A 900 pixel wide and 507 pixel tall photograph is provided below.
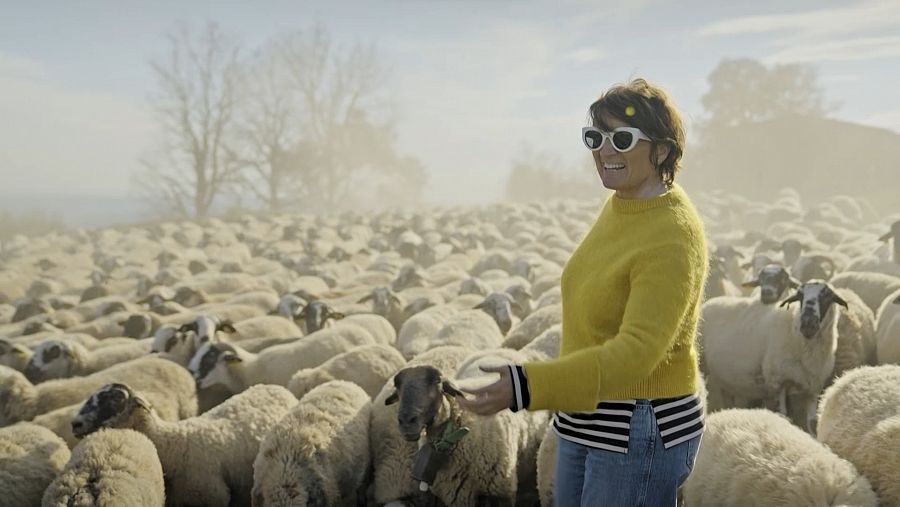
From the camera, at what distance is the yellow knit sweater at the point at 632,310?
68.0 inches

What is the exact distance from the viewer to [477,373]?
17.1 feet

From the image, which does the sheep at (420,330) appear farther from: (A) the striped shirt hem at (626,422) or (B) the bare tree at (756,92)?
(B) the bare tree at (756,92)

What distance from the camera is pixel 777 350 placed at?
611cm

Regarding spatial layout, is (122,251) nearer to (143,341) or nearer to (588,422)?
(143,341)

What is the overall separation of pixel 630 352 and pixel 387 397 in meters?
3.21

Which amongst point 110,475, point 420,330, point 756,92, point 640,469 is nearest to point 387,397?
point 110,475

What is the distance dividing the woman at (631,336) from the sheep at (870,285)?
708cm

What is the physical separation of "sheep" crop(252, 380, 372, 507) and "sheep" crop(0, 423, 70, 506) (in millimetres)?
1434

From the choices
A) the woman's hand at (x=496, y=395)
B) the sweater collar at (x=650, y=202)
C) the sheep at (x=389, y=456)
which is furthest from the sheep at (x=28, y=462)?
the sweater collar at (x=650, y=202)

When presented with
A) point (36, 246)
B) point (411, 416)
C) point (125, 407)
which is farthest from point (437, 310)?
point (36, 246)

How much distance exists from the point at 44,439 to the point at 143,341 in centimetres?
346

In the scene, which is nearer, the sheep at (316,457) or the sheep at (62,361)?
the sheep at (316,457)

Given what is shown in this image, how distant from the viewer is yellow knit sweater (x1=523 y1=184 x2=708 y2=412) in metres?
1.73

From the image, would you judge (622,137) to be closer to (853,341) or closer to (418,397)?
(418,397)
